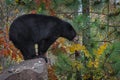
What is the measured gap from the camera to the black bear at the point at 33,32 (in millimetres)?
8659

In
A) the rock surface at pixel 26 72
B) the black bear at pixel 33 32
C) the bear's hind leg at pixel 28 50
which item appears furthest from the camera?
the bear's hind leg at pixel 28 50

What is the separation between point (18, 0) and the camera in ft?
35.2

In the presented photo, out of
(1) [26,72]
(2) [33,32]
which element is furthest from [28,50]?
(1) [26,72]

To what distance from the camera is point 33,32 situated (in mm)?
9023

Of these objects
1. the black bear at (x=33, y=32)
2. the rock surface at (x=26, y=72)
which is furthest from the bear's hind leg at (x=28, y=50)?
the rock surface at (x=26, y=72)

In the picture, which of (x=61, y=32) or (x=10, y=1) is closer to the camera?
(x=61, y=32)

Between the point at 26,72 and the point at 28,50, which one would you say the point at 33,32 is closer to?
the point at 28,50

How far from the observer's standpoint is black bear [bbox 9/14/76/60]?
8659mm

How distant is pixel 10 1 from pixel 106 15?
8.93 feet

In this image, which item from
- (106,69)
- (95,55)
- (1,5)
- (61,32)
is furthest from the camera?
(1,5)

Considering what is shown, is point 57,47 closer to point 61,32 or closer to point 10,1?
point 61,32

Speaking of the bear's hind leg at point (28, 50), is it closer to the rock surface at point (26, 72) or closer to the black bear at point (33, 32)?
the black bear at point (33, 32)

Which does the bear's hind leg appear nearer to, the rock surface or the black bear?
the black bear

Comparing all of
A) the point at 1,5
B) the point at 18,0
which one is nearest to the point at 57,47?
the point at 18,0
